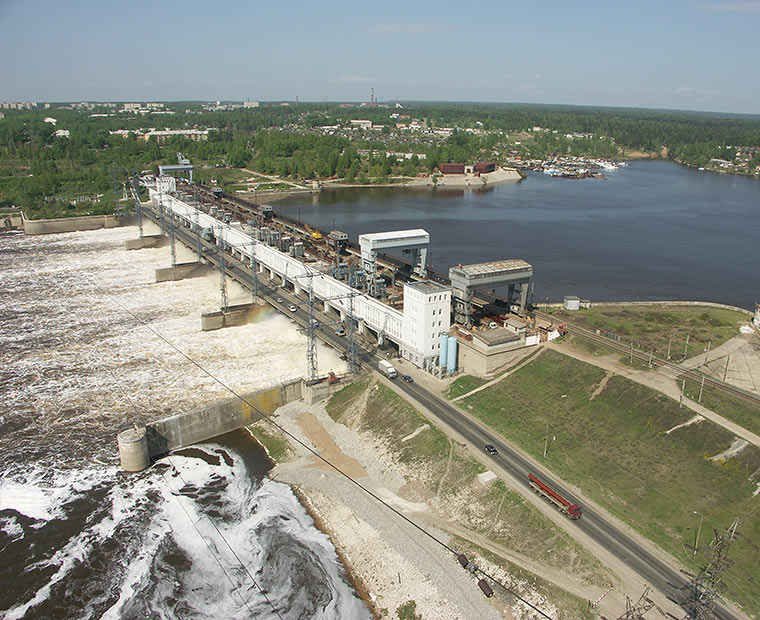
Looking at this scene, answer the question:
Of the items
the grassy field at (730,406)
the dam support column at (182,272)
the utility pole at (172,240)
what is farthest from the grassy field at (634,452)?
the utility pole at (172,240)

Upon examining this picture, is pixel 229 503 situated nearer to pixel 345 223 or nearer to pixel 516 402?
pixel 516 402

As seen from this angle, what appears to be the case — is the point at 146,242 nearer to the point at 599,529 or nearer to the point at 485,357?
the point at 485,357

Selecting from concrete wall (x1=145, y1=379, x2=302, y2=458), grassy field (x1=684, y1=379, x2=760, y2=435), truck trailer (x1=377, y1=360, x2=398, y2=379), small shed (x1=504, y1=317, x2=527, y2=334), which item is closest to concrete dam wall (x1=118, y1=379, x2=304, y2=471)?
concrete wall (x1=145, y1=379, x2=302, y2=458)

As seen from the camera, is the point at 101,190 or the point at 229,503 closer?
the point at 229,503

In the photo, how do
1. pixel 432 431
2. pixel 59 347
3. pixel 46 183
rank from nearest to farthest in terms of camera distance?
pixel 432 431 < pixel 59 347 < pixel 46 183

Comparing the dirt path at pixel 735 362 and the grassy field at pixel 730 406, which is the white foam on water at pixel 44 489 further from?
the dirt path at pixel 735 362

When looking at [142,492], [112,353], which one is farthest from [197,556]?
[112,353]

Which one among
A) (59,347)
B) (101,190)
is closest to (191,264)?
(59,347)
